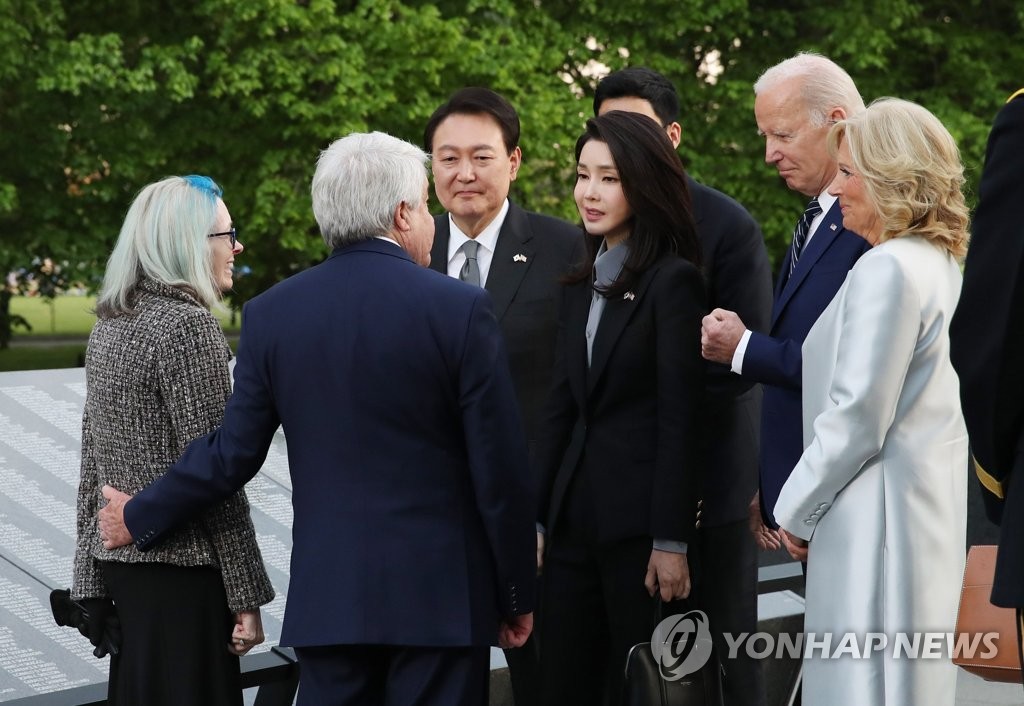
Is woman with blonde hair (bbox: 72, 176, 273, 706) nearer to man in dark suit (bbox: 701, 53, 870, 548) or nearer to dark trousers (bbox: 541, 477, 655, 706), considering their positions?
dark trousers (bbox: 541, 477, 655, 706)

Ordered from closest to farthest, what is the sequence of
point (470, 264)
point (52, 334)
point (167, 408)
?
point (167, 408), point (470, 264), point (52, 334)

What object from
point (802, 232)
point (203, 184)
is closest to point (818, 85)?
point (802, 232)

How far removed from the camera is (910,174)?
3225mm

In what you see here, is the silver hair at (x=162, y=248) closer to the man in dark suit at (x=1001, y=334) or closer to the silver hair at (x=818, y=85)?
the silver hair at (x=818, y=85)

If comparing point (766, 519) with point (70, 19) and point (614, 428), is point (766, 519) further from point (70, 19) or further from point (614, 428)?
point (70, 19)

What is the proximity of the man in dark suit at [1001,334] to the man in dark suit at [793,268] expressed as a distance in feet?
3.58

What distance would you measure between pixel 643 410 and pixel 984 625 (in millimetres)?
1104

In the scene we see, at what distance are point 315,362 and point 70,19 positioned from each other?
639 inches

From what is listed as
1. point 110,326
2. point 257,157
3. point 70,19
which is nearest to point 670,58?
point 257,157

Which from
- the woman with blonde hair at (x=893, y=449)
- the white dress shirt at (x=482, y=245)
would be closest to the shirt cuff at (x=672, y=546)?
the woman with blonde hair at (x=893, y=449)

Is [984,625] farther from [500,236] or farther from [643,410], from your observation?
[500,236]

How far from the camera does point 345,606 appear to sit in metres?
3.03

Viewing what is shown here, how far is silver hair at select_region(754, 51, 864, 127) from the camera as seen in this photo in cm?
396

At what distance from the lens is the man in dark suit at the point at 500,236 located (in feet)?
14.5
